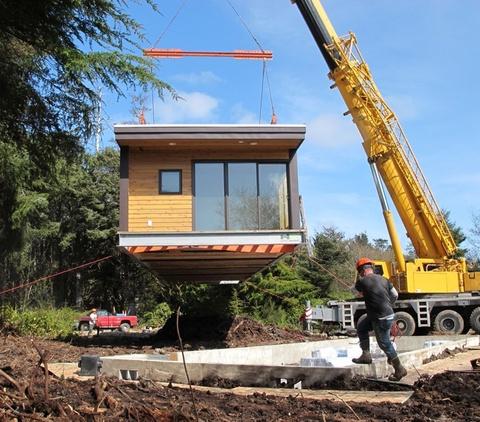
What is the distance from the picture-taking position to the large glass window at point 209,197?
14.9 meters

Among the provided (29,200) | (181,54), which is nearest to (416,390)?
(181,54)

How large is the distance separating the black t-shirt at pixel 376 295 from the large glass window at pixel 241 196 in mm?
7014

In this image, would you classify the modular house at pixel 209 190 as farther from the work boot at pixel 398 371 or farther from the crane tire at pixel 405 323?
the work boot at pixel 398 371

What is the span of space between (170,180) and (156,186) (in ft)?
Answer: 1.33

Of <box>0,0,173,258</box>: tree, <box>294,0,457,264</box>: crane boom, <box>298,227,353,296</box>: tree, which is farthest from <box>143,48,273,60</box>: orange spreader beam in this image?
<box>298,227,353,296</box>: tree

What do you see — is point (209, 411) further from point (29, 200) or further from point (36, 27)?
point (29, 200)

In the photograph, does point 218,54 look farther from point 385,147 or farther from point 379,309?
point 379,309

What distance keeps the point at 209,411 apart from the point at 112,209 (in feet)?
131

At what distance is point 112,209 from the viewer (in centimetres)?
4353

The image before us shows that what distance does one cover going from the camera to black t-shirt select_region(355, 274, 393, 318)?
7762 millimetres

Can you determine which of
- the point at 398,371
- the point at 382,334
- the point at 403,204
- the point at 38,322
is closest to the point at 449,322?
the point at 403,204

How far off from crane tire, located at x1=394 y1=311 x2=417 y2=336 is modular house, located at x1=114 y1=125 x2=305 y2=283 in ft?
22.8

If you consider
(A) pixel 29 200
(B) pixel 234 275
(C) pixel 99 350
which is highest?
(A) pixel 29 200

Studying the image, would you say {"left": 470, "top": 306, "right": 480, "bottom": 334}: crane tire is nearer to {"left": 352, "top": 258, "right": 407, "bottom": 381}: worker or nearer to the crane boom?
the crane boom
